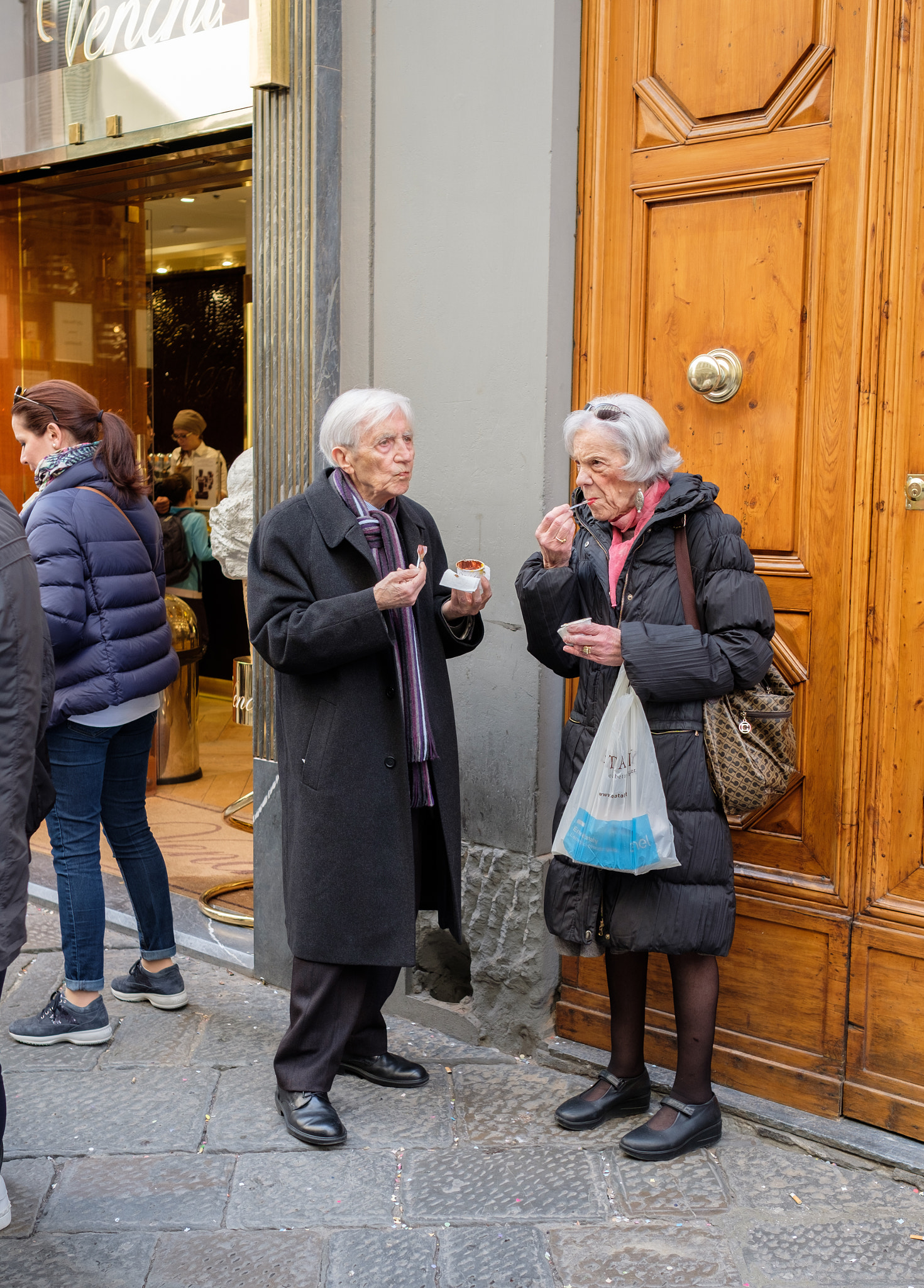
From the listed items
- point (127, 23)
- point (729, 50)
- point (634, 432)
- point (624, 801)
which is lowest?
point (624, 801)

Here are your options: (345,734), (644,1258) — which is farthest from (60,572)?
(644,1258)

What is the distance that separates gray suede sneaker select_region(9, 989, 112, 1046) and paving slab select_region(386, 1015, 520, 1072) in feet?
2.92

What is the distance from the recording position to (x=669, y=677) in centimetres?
295

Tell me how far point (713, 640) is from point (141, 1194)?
6.16 ft

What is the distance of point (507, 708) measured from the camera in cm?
378

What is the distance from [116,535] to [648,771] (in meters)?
1.83

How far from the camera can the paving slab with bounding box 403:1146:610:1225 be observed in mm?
2920

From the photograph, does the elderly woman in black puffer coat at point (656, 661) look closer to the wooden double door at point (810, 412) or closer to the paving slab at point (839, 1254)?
the wooden double door at point (810, 412)

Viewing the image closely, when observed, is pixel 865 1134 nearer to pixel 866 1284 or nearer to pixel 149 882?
pixel 866 1284

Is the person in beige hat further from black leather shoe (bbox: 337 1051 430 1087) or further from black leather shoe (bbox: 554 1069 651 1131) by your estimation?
black leather shoe (bbox: 554 1069 651 1131)

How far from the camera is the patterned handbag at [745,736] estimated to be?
3.00 metres

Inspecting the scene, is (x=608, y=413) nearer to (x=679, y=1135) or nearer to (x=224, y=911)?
(x=679, y=1135)

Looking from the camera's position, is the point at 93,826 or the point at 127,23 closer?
the point at 93,826

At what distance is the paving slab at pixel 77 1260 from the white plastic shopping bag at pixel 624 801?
4.18 feet
